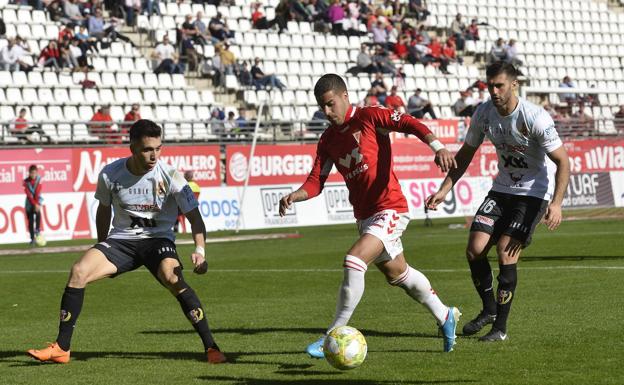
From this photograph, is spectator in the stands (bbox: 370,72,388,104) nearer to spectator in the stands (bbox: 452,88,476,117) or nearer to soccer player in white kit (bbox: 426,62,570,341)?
spectator in the stands (bbox: 452,88,476,117)

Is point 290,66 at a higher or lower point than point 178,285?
higher

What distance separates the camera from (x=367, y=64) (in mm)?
40438

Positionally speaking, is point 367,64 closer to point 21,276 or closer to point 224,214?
point 224,214

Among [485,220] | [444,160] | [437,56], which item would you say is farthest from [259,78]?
[444,160]

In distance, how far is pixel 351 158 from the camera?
31.6 feet

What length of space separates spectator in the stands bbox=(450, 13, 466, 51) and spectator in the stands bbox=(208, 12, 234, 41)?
1165 cm

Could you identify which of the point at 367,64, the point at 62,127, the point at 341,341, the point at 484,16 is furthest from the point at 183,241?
the point at 484,16

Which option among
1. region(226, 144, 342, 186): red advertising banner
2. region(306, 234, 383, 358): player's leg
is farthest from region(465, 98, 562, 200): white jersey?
region(226, 144, 342, 186): red advertising banner

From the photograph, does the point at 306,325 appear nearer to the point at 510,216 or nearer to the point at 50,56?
the point at 510,216

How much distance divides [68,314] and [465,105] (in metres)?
30.9

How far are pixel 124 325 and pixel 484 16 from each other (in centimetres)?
3926

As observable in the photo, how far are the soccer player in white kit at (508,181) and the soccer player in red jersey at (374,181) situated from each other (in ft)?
1.59

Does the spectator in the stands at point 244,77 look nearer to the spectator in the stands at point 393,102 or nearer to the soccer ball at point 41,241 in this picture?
the spectator in the stands at point 393,102

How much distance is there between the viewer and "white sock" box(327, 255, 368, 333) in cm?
916
